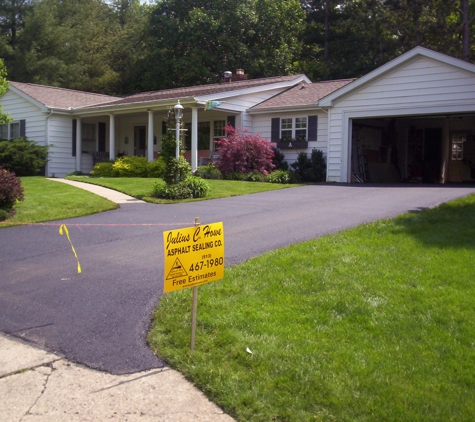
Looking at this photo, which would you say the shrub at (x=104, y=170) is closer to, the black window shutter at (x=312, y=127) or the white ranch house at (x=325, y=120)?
the white ranch house at (x=325, y=120)

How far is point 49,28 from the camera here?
37.7 meters

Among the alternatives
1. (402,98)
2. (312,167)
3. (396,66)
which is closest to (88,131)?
(312,167)

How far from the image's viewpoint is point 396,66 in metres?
19.3

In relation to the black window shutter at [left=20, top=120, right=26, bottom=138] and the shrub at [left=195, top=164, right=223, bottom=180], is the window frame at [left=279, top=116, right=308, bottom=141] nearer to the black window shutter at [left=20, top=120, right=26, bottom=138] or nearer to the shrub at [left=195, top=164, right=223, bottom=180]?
the shrub at [left=195, top=164, right=223, bottom=180]

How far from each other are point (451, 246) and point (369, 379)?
407cm

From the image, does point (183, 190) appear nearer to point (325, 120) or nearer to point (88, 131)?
point (325, 120)

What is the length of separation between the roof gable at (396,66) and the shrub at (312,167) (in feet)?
6.75

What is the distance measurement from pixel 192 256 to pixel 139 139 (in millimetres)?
24482

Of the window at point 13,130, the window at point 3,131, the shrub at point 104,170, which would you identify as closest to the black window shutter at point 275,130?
the shrub at point 104,170

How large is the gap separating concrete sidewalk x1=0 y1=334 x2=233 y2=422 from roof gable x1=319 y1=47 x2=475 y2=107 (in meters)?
16.6

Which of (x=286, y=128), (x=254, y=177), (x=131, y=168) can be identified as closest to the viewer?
(x=254, y=177)

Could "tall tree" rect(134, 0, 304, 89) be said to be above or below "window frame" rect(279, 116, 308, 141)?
above

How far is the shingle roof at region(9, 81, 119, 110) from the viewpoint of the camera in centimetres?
2591

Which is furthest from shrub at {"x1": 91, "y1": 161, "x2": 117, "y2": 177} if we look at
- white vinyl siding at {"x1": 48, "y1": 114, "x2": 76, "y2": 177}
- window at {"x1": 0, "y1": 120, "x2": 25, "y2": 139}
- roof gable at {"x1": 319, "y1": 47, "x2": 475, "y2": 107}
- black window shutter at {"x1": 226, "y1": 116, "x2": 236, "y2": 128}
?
roof gable at {"x1": 319, "y1": 47, "x2": 475, "y2": 107}
